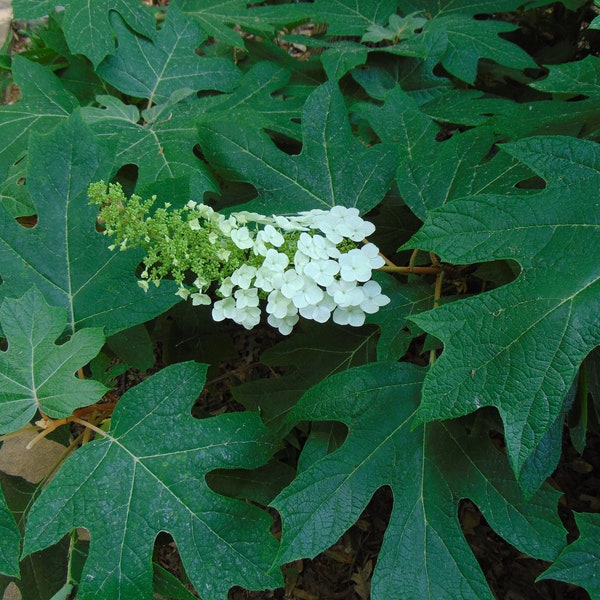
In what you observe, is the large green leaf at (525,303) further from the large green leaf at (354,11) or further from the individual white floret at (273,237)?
the large green leaf at (354,11)

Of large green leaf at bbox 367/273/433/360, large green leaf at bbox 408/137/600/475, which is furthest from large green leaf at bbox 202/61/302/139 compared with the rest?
large green leaf at bbox 408/137/600/475

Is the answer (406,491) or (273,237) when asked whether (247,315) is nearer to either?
(273,237)

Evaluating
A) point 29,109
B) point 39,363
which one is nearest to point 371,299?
point 39,363

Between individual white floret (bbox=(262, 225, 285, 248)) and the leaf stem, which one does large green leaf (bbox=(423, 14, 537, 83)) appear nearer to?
the leaf stem

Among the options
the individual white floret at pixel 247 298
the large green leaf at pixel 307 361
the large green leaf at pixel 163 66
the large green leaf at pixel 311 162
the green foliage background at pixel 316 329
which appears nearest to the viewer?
the green foliage background at pixel 316 329

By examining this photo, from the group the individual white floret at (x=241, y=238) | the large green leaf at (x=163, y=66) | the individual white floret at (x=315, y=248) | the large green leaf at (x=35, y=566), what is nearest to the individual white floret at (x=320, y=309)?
the individual white floret at (x=315, y=248)
